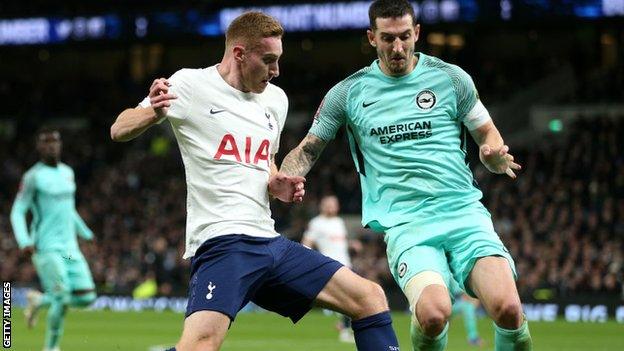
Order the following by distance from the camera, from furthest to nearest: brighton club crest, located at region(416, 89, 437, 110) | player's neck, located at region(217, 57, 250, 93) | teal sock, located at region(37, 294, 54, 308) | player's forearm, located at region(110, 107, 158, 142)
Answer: teal sock, located at region(37, 294, 54, 308), brighton club crest, located at region(416, 89, 437, 110), player's neck, located at region(217, 57, 250, 93), player's forearm, located at region(110, 107, 158, 142)

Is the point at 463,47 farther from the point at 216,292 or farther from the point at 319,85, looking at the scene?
the point at 216,292

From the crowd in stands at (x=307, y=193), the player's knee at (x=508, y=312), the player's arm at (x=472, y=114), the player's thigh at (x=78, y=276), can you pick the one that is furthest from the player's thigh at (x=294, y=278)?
the crowd in stands at (x=307, y=193)

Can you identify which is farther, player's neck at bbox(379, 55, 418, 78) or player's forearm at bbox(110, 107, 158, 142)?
player's neck at bbox(379, 55, 418, 78)

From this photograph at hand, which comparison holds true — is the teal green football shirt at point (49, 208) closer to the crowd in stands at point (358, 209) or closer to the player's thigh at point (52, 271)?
the player's thigh at point (52, 271)

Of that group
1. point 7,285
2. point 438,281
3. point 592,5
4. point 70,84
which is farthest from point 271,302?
point 70,84

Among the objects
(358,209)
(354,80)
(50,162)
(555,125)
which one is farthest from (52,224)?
(555,125)

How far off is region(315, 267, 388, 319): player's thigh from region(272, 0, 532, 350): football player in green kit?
0.49 meters

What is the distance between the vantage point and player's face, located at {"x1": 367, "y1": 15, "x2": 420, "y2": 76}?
7.75 meters

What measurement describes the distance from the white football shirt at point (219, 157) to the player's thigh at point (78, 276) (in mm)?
6927

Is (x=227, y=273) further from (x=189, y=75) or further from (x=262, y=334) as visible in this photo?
(x=262, y=334)

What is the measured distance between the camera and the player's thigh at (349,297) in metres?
6.95

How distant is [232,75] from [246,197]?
72 cm

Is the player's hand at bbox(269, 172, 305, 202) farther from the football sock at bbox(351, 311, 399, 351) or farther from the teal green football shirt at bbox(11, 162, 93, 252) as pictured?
the teal green football shirt at bbox(11, 162, 93, 252)

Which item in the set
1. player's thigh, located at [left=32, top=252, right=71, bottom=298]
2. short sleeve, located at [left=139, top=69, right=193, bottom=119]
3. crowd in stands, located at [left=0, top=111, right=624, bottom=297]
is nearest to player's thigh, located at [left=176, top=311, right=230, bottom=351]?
short sleeve, located at [left=139, top=69, right=193, bottom=119]
